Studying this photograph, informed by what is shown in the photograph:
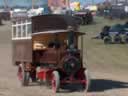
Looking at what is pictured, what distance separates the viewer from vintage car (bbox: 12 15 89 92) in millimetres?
20328

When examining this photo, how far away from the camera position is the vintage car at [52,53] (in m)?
20.3

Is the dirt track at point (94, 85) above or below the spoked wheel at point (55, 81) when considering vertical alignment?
below

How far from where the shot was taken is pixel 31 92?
19.9 meters

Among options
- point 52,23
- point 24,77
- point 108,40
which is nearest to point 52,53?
point 52,23

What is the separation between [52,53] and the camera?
68.1ft

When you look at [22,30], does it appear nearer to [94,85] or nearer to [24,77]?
[24,77]

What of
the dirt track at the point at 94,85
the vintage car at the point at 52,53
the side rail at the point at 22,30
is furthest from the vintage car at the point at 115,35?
the vintage car at the point at 52,53

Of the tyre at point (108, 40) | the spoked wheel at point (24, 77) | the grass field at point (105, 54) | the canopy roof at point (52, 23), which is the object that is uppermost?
the canopy roof at point (52, 23)

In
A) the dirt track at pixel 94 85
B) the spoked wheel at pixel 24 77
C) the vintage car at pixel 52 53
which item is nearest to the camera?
the dirt track at pixel 94 85

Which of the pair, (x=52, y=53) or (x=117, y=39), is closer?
(x=52, y=53)

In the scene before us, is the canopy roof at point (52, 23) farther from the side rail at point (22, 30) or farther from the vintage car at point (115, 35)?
the vintage car at point (115, 35)

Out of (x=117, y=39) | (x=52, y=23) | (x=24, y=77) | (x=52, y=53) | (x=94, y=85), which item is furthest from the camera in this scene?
(x=117, y=39)

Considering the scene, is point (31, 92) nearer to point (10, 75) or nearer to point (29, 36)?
point (29, 36)

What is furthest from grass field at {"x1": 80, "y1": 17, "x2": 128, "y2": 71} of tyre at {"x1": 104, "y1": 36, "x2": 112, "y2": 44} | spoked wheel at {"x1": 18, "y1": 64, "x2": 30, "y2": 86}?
spoked wheel at {"x1": 18, "y1": 64, "x2": 30, "y2": 86}
